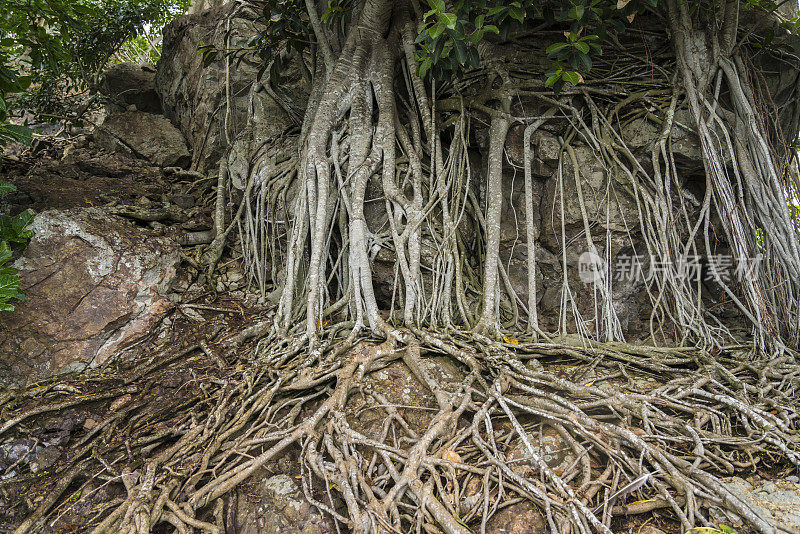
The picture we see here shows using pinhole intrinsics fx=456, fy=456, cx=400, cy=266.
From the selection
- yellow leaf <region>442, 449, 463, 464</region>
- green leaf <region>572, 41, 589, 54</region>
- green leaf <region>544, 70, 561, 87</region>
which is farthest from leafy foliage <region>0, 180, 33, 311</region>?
green leaf <region>572, 41, 589, 54</region>

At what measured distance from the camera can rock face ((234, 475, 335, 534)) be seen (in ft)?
5.74

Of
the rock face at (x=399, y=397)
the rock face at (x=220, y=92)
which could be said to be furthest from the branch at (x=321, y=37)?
the rock face at (x=399, y=397)

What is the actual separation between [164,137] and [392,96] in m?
2.69

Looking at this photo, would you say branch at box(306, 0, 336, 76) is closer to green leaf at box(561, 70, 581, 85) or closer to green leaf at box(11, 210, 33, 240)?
green leaf at box(561, 70, 581, 85)

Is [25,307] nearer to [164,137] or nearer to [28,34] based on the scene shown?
[28,34]

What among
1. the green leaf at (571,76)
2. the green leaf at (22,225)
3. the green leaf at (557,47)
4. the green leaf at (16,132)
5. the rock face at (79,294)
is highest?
the green leaf at (557,47)

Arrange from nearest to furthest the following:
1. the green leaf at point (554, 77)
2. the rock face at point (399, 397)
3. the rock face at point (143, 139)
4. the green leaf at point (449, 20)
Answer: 1. the rock face at point (399, 397)
2. the green leaf at point (449, 20)
3. the green leaf at point (554, 77)
4. the rock face at point (143, 139)

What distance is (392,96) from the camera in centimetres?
345

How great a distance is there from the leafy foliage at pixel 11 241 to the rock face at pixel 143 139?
194 cm

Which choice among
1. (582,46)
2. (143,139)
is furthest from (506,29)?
(143,139)

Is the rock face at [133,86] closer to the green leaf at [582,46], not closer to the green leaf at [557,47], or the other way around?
the green leaf at [557,47]

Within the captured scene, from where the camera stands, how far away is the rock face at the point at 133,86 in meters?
5.56

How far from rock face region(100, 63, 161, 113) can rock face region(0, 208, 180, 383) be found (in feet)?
10.6

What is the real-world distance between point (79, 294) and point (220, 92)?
264cm
